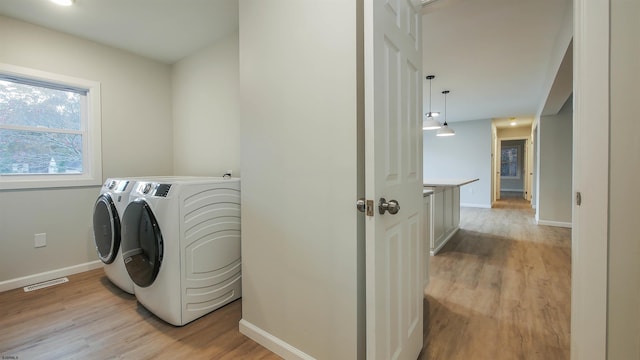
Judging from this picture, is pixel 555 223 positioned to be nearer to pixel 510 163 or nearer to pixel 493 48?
pixel 493 48

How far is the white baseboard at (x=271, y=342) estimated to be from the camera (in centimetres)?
144

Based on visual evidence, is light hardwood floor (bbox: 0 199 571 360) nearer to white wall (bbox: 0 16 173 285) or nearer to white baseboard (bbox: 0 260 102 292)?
white baseboard (bbox: 0 260 102 292)

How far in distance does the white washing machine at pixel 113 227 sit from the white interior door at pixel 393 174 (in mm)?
1964

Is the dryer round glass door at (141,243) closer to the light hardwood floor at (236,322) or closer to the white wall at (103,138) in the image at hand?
the light hardwood floor at (236,322)

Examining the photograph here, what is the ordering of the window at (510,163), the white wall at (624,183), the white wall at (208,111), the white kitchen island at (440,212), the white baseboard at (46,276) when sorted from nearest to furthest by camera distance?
1. the white wall at (624,183)
2. the white baseboard at (46,276)
3. the white wall at (208,111)
4. the white kitchen island at (440,212)
5. the window at (510,163)

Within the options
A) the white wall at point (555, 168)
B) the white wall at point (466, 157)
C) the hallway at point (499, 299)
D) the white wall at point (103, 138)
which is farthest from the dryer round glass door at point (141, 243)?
the white wall at point (466, 157)

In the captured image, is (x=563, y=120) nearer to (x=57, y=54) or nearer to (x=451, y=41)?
(x=451, y=41)

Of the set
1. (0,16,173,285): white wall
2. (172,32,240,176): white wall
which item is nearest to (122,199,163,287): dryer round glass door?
(172,32,240,176): white wall

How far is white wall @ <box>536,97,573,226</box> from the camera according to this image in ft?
15.3

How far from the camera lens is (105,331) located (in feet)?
5.69

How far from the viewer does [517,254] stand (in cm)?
327

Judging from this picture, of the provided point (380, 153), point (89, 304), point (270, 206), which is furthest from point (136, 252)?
point (380, 153)

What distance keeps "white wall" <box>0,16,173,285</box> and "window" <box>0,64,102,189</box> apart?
0.08 meters

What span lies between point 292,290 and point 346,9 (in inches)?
56.5
